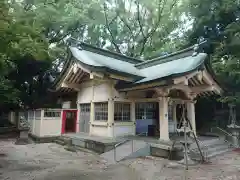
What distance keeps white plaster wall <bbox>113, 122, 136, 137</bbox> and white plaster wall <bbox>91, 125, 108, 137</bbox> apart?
21.8 inches

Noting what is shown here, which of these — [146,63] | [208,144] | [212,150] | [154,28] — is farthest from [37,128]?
[154,28]

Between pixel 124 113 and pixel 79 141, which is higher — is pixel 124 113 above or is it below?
above

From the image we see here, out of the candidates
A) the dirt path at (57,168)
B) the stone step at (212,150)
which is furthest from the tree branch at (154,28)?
the dirt path at (57,168)

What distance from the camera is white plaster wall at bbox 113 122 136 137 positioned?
35.7ft

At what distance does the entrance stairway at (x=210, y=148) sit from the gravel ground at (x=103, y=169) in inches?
15.5

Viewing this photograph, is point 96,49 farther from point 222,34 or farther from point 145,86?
point 222,34

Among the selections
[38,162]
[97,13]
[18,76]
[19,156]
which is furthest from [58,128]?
[97,13]

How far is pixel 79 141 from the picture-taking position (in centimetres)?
1112

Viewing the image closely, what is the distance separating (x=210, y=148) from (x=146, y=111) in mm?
4241

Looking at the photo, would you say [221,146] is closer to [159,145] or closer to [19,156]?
[159,145]

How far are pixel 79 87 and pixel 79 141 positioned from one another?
4207 mm

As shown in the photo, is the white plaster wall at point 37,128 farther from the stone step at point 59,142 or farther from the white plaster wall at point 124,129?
the white plaster wall at point 124,129

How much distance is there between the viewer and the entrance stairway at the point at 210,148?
8.32 metres

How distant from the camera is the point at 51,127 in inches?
523
